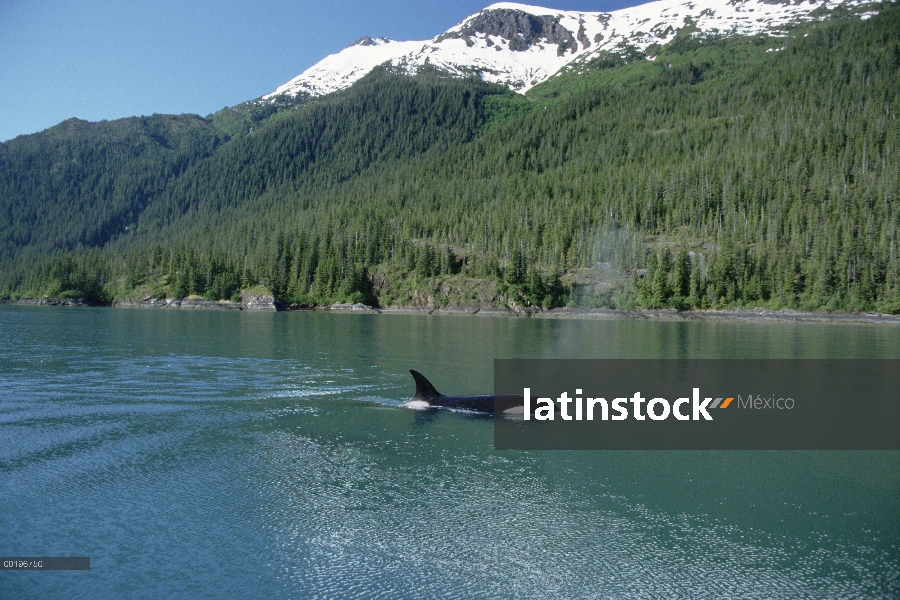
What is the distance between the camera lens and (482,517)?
15.5 meters

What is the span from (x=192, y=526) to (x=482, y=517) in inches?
291

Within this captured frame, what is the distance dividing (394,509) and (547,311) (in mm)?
137503

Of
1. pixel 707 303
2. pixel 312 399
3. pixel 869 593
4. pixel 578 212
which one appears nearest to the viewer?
pixel 869 593

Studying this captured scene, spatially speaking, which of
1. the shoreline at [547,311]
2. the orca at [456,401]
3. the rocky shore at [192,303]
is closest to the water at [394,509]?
the orca at [456,401]

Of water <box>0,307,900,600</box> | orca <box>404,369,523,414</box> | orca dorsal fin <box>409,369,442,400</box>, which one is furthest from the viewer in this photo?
orca dorsal fin <box>409,369,442,400</box>

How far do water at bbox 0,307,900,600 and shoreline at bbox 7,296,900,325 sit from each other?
119 metres

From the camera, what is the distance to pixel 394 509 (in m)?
16.0

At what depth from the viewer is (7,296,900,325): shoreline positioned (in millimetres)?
125188

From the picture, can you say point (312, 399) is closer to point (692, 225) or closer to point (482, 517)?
point (482, 517)

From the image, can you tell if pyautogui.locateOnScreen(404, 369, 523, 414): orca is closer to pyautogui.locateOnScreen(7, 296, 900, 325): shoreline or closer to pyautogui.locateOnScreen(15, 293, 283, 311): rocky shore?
pyautogui.locateOnScreen(7, 296, 900, 325): shoreline

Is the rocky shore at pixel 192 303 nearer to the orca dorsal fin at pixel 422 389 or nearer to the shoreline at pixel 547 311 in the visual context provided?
the shoreline at pixel 547 311

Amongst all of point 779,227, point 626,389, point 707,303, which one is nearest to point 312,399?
point 626,389

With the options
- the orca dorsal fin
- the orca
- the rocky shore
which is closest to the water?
the orca

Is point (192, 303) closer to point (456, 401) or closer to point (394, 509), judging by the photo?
point (456, 401)
